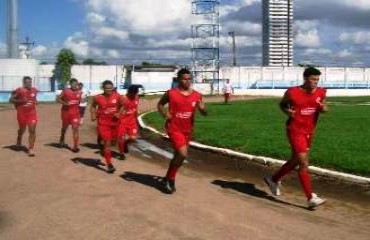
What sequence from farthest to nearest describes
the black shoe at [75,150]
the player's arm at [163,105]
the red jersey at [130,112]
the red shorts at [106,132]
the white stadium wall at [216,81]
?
the white stadium wall at [216,81] < the black shoe at [75,150] < the red jersey at [130,112] < the red shorts at [106,132] < the player's arm at [163,105]

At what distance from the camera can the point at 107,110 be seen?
1193 cm

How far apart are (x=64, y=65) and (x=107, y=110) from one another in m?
67.6

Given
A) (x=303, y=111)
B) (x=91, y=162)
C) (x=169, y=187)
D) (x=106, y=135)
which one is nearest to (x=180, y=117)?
(x=169, y=187)

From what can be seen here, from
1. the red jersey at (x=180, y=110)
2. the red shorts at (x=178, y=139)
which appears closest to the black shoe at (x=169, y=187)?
the red shorts at (x=178, y=139)

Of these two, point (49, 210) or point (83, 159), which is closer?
point (49, 210)

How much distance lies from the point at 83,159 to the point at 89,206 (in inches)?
197

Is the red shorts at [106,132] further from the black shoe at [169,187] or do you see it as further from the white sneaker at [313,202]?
the white sneaker at [313,202]

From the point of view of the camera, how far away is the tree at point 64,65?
3019 inches

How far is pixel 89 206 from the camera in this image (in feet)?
27.1

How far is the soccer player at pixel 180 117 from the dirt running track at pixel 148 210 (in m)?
0.42

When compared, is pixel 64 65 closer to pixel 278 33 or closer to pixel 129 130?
pixel 278 33

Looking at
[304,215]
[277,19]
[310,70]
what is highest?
[277,19]

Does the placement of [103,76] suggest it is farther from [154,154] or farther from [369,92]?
[154,154]

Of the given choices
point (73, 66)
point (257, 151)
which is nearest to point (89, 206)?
point (257, 151)
